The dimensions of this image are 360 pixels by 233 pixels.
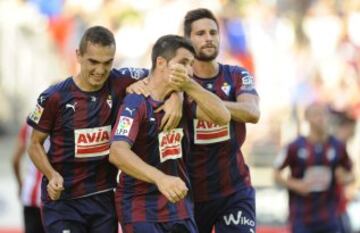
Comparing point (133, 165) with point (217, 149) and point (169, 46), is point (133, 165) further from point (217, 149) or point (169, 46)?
point (217, 149)

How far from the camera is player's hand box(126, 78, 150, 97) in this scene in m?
6.95

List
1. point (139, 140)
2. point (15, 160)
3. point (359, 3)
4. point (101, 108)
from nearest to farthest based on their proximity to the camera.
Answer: point (139, 140) < point (101, 108) < point (15, 160) < point (359, 3)

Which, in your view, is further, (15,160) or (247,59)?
(247,59)

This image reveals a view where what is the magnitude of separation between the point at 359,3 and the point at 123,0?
12.4 ft

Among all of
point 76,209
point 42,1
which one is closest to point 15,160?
point 76,209

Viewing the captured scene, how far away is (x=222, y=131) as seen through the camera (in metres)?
7.84

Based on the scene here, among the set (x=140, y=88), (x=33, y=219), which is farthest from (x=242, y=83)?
(x=33, y=219)

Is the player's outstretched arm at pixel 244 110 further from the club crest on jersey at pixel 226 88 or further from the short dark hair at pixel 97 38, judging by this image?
the short dark hair at pixel 97 38

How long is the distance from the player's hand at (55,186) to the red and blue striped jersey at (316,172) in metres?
4.21

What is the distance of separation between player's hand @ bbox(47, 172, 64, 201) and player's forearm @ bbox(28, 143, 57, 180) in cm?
8

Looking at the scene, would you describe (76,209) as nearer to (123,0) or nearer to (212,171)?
(212,171)

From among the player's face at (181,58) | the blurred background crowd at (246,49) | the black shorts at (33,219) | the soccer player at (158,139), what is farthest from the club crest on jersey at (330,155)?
the player's face at (181,58)

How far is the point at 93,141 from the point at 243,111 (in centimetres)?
107

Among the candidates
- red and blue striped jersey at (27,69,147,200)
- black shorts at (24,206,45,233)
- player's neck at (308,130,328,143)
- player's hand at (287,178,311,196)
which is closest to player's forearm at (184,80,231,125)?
red and blue striped jersey at (27,69,147,200)
